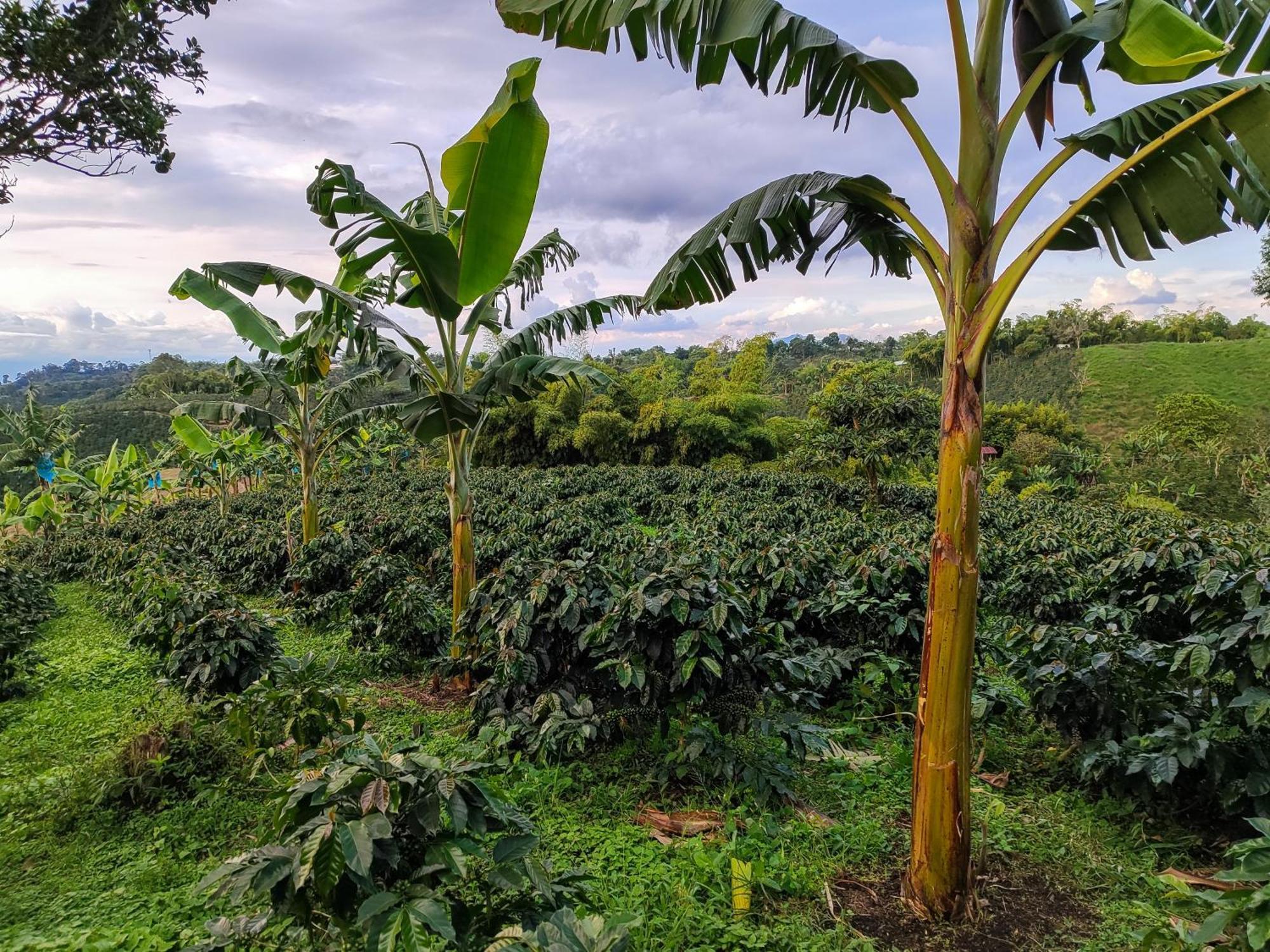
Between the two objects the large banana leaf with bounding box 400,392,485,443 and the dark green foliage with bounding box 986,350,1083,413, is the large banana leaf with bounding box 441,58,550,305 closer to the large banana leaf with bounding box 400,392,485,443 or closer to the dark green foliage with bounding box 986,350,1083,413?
the large banana leaf with bounding box 400,392,485,443

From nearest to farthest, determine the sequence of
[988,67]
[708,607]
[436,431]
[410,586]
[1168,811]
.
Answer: [988,67] < [1168,811] < [708,607] < [436,431] < [410,586]

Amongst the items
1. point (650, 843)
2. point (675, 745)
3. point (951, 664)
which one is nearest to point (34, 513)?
point (675, 745)

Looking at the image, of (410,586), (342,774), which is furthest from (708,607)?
(410,586)

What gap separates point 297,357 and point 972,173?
5872mm

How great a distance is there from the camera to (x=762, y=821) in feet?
9.87

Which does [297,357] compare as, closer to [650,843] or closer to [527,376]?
[527,376]

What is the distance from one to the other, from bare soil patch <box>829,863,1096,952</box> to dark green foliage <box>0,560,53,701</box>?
6.20 m

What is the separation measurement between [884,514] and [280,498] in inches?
500

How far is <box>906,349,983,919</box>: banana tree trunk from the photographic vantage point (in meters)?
2.33

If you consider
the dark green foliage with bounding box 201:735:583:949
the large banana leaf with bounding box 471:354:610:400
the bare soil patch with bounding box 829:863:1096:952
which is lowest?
the bare soil patch with bounding box 829:863:1096:952

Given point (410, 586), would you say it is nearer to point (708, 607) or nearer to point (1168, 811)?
point (708, 607)

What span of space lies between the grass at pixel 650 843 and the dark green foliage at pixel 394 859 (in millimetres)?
994

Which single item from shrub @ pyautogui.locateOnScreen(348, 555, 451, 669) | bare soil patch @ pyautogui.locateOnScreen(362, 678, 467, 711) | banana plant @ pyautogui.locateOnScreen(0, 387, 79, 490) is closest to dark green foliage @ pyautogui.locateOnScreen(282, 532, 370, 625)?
shrub @ pyautogui.locateOnScreen(348, 555, 451, 669)

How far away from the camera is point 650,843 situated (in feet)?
9.60
